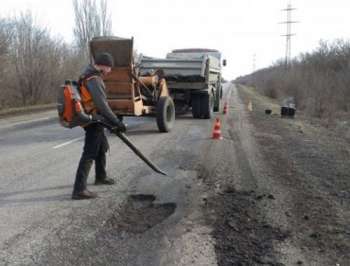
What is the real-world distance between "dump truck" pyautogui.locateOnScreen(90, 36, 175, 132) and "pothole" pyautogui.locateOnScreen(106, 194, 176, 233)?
506cm

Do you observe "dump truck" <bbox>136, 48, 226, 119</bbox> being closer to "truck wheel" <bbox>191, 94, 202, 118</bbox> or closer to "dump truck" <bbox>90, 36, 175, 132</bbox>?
"truck wheel" <bbox>191, 94, 202, 118</bbox>

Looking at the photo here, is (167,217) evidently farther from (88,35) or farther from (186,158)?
(88,35)

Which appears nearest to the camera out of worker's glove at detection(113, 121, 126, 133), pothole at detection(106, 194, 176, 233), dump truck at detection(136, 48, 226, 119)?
pothole at detection(106, 194, 176, 233)

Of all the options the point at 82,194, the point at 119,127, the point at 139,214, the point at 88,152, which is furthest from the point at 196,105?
the point at 139,214

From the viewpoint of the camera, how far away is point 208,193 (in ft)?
Result: 18.9

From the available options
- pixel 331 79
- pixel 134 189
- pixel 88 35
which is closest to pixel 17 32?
pixel 88 35

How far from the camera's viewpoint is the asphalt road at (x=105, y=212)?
380 cm

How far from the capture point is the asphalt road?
3799mm

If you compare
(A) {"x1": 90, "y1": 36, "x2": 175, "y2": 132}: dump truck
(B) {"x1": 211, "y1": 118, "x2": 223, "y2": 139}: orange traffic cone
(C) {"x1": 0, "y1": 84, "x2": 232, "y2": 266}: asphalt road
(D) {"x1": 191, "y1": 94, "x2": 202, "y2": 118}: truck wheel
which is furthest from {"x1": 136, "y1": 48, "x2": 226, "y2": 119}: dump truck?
(C) {"x1": 0, "y1": 84, "x2": 232, "y2": 266}: asphalt road

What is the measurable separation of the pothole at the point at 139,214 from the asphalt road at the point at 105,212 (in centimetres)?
1

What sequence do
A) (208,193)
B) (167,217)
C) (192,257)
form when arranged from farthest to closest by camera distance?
1. (208,193)
2. (167,217)
3. (192,257)

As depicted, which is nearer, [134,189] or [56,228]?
[56,228]

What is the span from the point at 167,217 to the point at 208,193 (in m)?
1.08

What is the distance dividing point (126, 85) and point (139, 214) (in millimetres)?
6204
